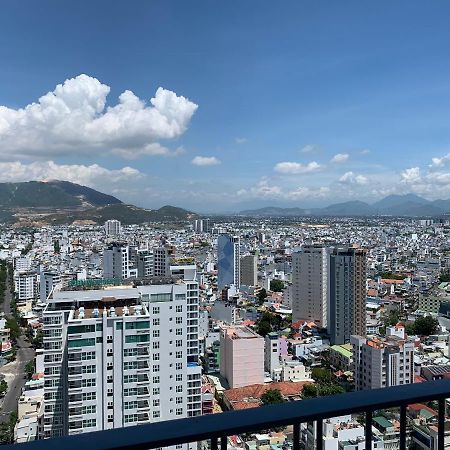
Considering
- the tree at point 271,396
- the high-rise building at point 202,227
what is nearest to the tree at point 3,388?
the tree at point 271,396

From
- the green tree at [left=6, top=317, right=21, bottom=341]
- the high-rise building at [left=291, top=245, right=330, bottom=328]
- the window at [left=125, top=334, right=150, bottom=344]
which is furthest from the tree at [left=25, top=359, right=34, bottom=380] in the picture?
the high-rise building at [left=291, top=245, right=330, bottom=328]

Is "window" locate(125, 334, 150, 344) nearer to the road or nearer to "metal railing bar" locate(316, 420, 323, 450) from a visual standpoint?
the road

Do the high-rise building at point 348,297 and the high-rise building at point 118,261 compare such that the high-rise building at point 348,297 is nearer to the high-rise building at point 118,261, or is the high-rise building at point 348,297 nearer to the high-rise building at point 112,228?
the high-rise building at point 118,261

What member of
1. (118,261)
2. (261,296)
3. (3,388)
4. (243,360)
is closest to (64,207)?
(118,261)

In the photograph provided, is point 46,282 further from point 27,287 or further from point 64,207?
point 64,207

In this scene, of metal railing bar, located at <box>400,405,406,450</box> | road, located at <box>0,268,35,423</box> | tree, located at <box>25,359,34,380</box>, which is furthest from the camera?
tree, located at <box>25,359,34,380</box>

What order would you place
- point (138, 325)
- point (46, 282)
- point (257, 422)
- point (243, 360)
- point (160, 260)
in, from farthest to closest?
point (46, 282), point (160, 260), point (243, 360), point (138, 325), point (257, 422)
